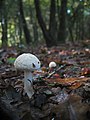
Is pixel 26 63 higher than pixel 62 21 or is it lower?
higher

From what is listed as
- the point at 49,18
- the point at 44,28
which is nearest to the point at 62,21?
the point at 49,18

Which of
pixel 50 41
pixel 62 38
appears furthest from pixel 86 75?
pixel 62 38

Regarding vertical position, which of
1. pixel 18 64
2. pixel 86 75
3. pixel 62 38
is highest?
pixel 18 64

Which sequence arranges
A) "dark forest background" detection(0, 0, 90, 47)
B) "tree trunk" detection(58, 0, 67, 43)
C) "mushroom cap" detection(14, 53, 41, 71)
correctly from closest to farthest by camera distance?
"mushroom cap" detection(14, 53, 41, 71), "dark forest background" detection(0, 0, 90, 47), "tree trunk" detection(58, 0, 67, 43)

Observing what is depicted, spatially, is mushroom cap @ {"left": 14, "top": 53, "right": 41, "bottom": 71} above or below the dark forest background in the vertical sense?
above

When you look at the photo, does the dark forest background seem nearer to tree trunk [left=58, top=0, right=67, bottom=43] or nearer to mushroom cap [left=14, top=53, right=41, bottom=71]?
tree trunk [left=58, top=0, right=67, bottom=43]

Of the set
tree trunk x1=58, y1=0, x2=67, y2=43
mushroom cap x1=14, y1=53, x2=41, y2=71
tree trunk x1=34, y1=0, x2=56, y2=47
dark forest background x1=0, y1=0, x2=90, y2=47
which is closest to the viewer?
mushroom cap x1=14, y1=53, x2=41, y2=71

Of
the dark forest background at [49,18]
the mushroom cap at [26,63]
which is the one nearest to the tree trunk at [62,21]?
the dark forest background at [49,18]

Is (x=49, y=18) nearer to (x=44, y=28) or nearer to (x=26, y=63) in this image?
(x=44, y=28)

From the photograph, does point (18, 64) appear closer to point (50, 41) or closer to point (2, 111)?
point (2, 111)

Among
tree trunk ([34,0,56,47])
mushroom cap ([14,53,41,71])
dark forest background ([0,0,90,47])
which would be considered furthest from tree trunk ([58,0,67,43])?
mushroom cap ([14,53,41,71])

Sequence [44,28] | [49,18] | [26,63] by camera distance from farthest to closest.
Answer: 1. [49,18]
2. [44,28]
3. [26,63]
